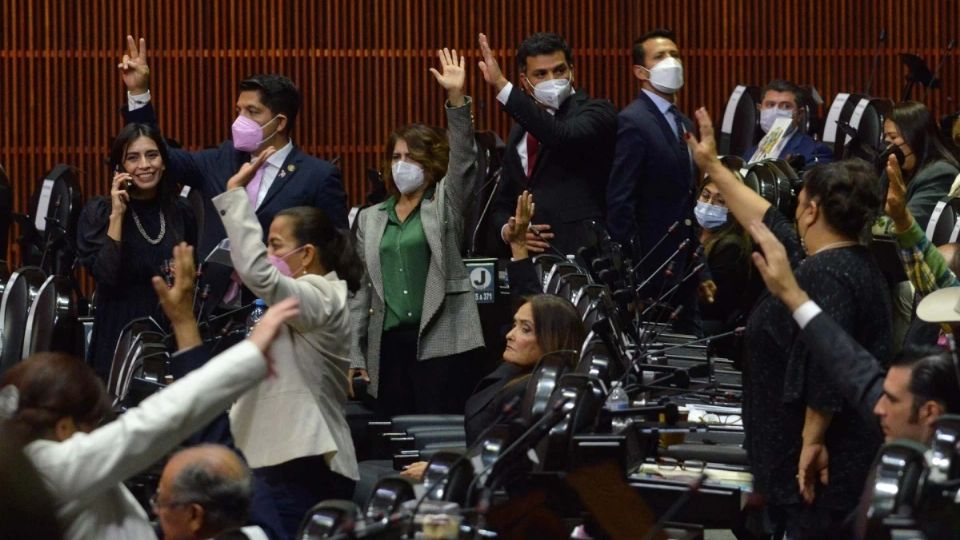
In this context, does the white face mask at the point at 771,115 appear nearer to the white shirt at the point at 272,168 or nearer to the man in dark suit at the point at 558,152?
the man in dark suit at the point at 558,152

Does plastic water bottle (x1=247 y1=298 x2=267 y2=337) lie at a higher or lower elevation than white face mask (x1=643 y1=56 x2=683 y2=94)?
lower

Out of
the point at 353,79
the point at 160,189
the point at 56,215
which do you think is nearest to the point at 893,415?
the point at 160,189

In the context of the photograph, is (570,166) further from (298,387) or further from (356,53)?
(356,53)

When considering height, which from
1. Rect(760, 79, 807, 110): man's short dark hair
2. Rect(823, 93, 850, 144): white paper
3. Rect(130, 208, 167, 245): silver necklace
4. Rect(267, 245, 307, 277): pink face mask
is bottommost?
Rect(130, 208, 167, 245): silver necklace

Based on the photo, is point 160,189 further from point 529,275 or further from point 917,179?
point 917,179

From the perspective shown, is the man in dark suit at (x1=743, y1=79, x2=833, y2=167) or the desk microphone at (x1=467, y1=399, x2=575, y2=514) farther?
the man in dark suit at (x1=743, y1=79, x2=833, y2=167)

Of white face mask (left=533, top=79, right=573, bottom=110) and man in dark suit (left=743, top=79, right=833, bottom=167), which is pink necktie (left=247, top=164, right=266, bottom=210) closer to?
white face mask (left=533, top=79, right=573, bottom=110)

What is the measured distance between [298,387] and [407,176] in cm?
221

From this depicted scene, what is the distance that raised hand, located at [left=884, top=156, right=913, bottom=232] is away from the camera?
4.92 metres

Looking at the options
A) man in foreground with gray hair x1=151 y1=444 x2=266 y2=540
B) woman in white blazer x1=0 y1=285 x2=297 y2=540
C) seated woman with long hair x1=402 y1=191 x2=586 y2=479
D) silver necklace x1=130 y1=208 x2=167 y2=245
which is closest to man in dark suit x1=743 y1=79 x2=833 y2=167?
silver necklace x1=130 y1=208 x2=167 y2=245

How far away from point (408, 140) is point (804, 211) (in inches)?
105

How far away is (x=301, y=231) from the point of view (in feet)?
16.1

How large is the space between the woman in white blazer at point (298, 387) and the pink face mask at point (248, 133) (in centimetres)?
183

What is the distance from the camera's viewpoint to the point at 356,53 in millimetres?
11375
